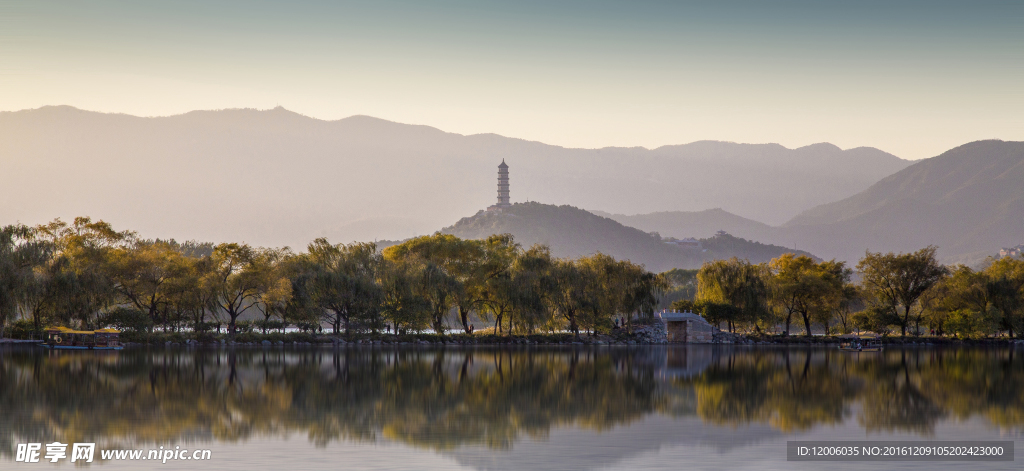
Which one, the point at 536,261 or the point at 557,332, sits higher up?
the point at 536,261

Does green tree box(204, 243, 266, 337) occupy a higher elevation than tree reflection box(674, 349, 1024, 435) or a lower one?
higher

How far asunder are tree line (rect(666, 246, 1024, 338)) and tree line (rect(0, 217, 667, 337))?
5970 mm

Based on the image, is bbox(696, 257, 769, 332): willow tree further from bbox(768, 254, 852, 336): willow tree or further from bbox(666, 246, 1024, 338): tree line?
bbox(768, 254, 852, 336): willow tree

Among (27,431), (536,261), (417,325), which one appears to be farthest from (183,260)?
(27,431)

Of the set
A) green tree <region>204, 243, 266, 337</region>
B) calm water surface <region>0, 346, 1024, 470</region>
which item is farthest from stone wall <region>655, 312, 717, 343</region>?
green tree <region>204, 243, 266, 337</region>

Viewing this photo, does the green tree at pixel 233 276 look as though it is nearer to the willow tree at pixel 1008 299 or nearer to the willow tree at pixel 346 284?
the willow tree at pixel 346 284

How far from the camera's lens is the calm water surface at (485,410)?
17.3 metres

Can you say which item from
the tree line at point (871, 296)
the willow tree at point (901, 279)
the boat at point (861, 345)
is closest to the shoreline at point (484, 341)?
the tree line at point (871, 296)

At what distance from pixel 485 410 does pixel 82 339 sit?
3298 cm

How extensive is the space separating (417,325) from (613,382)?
27.6 metres

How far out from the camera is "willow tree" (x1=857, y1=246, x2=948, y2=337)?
69.7 metres

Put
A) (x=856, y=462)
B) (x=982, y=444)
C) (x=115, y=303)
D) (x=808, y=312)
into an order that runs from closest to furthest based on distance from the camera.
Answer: (x=856, y=462)
(x=982, y=444)
(x=115, y=303)
(x=808, y=312)

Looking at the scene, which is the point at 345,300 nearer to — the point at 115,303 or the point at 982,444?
the point at 115,303

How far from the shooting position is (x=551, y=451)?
17.6m
